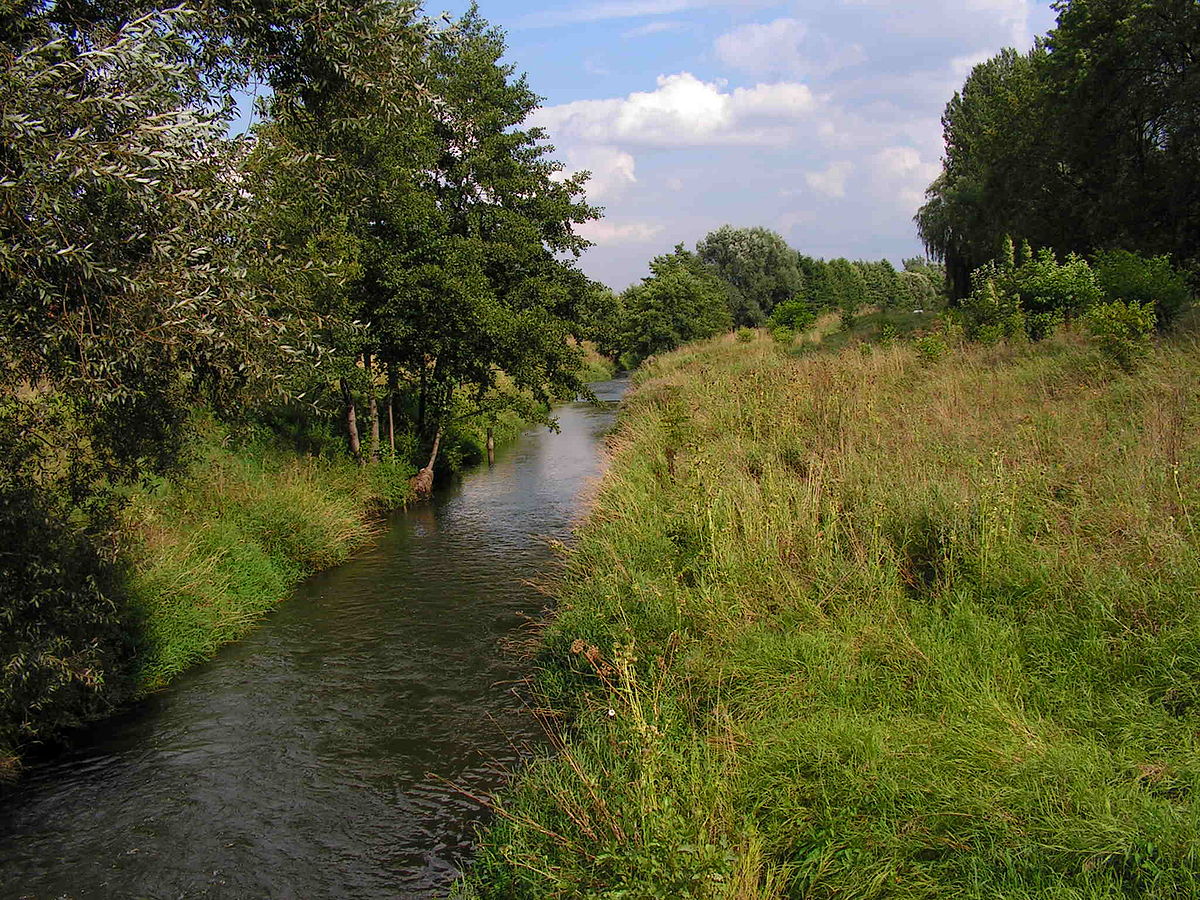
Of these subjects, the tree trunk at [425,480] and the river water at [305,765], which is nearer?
the river water at [305,765]

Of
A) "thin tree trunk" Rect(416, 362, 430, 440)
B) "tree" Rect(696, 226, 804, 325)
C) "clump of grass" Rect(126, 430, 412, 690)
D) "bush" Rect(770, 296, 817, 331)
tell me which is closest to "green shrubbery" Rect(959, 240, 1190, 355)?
"thin tree trunk" Rect(416, 362, 430, 440)

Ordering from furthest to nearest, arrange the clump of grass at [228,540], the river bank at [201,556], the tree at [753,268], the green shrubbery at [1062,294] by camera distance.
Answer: the tree at [753,268]
the green shrubbery at [1062,294]
the clump of grass at [228,540]
the river bank at [201,556]

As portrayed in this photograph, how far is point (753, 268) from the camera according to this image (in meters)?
73.2

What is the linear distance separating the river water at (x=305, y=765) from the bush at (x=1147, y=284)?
12458 millimetres

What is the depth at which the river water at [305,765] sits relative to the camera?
5.51 metres

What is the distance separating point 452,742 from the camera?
7188mm

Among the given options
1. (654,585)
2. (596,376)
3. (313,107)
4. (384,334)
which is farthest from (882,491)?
(596,376)

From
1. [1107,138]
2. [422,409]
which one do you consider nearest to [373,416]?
[422,409]

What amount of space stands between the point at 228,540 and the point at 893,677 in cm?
973

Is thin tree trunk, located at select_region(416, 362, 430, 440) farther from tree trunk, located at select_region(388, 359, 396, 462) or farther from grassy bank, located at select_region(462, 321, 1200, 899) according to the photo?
grassy bank, located at select_region(462, 321, 1200, 899)

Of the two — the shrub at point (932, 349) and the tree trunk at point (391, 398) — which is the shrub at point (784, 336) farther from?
the tree trunk at point (391, 398)

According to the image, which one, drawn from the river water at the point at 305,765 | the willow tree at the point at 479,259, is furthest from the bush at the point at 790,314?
the river water at the point at 305,765

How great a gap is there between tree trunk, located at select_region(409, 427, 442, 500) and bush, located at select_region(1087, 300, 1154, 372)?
45.1 feet

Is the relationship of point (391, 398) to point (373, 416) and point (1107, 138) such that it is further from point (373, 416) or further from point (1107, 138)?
point (1107, 138)
